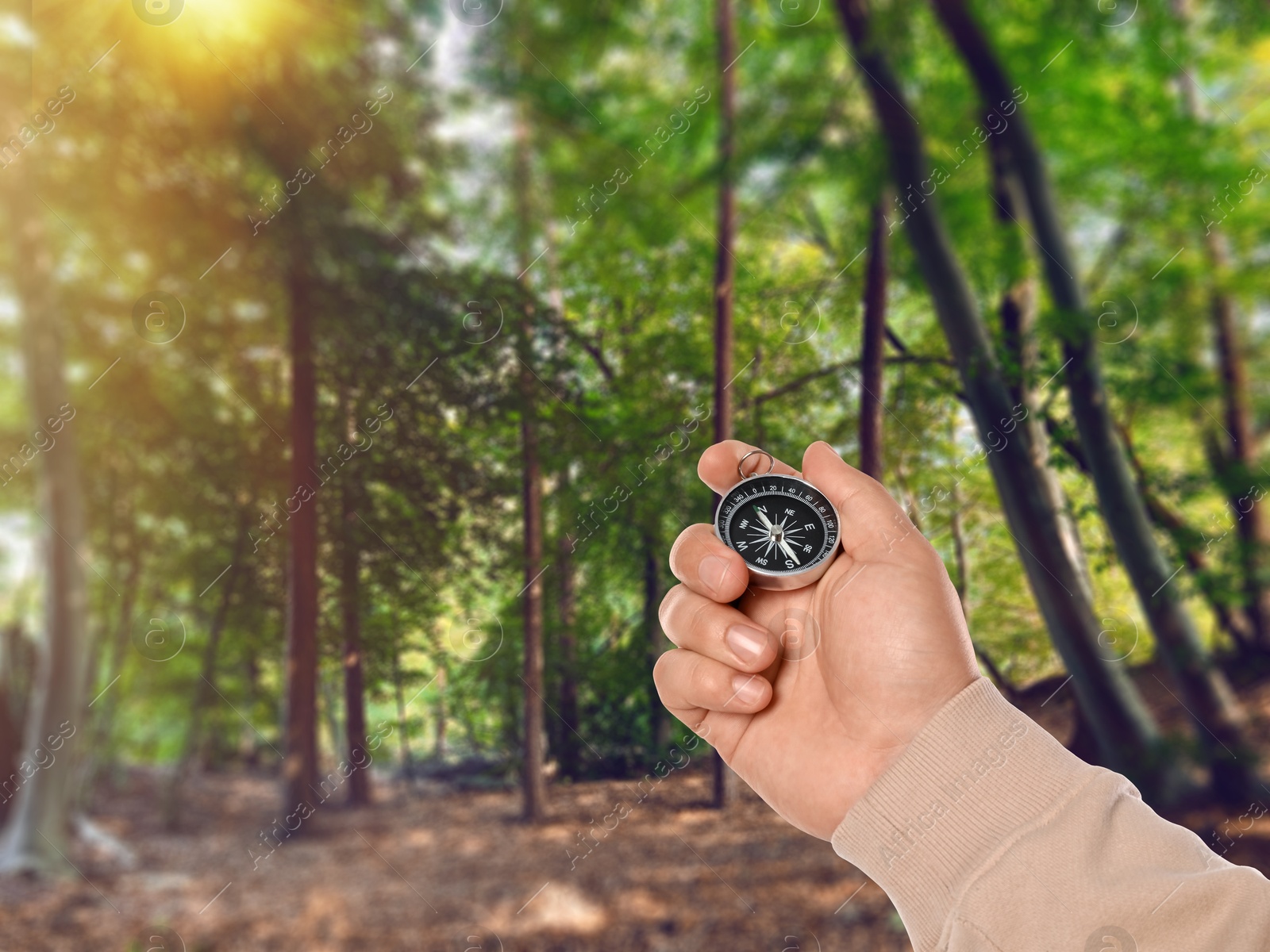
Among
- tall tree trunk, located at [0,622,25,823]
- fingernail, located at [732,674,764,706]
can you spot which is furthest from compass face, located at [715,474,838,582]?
tall tree trunk, located at [0,622,25,823]

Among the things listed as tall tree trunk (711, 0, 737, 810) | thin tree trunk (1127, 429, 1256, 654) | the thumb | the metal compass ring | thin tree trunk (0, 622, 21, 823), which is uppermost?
tall tree trunk (711, 0, 737, 810)

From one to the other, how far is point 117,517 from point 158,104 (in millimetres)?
1066

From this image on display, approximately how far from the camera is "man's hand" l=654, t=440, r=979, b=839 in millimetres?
810

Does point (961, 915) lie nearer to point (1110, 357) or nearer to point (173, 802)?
point (1110, 357)

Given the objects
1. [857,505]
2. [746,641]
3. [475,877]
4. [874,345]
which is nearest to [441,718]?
[475,877]

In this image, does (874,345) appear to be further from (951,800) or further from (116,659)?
(116,659)

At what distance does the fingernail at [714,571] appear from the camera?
85 cm

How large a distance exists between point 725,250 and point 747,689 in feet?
3.69

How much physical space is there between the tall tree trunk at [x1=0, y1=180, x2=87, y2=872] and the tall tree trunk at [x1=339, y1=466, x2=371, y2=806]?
68cm

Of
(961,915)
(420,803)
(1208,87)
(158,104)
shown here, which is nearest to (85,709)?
(420,803)

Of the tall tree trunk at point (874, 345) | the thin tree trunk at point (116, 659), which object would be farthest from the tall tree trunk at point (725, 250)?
the thin tree trunk at point (116, 659)

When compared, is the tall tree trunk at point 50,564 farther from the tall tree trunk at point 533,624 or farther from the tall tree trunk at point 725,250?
the tall tree trunk at point 725,250

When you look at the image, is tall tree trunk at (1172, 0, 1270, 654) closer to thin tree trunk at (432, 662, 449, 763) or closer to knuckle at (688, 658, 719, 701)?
knuckle at (688, 658, 719, 701)

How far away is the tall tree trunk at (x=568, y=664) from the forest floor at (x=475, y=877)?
0.24ft
